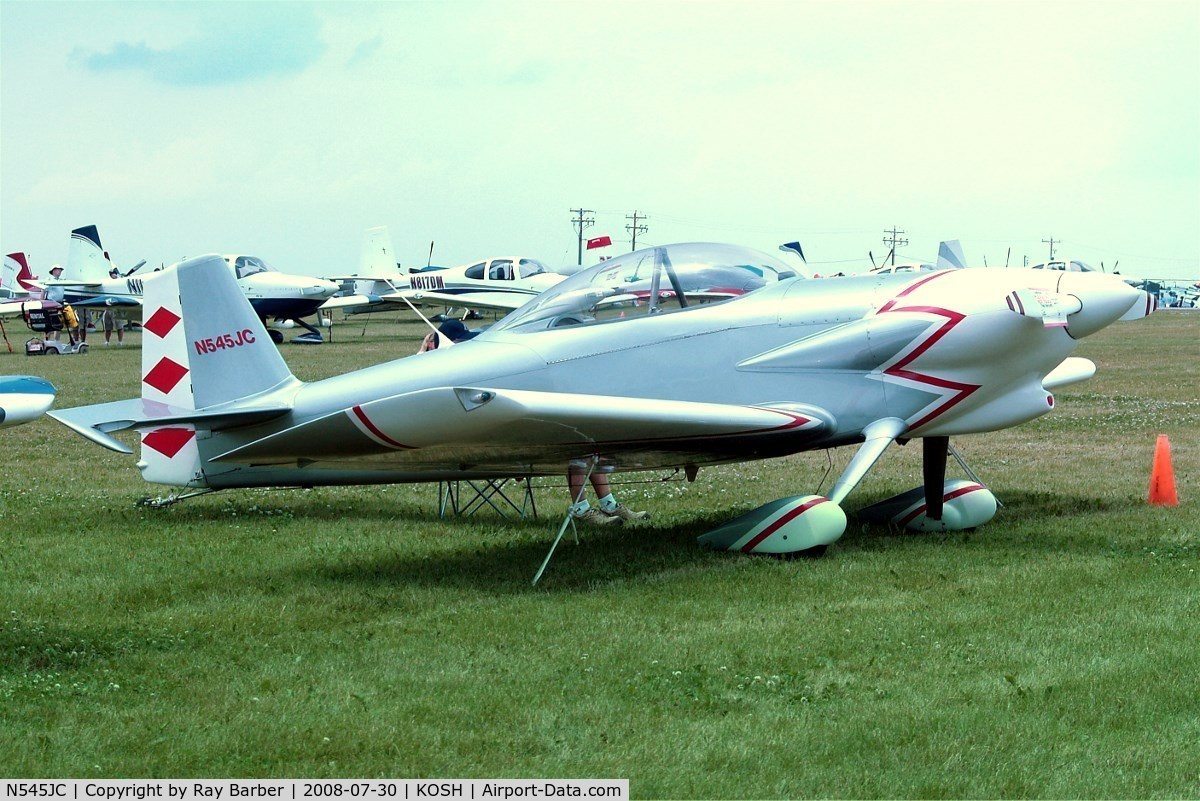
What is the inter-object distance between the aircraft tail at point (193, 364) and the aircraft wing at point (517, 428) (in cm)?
93

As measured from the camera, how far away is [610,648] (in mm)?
5973

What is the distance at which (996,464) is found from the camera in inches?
482

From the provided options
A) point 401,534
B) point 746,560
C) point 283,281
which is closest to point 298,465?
point 401,534

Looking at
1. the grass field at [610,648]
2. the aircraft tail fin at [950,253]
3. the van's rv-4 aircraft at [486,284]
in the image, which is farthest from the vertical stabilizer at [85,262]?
the grass field at [610,648]

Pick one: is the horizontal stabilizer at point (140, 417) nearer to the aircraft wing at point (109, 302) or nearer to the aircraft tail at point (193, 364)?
the aircraft tail at point (193, 364)

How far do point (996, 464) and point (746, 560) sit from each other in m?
5.13

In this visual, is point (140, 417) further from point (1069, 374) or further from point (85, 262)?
point (85, 262)

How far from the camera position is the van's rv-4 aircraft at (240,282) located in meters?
39.4

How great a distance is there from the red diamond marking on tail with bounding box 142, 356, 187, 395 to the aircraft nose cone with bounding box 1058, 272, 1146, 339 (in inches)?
242

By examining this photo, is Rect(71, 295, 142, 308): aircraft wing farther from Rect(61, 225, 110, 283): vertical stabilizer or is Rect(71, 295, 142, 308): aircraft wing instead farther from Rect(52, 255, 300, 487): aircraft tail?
Rect(52, 255, 300, 487): aircraft tail

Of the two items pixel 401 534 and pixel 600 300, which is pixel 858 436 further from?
pixel 401 534

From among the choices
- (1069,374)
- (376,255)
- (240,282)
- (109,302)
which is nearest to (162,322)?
(1069,374)

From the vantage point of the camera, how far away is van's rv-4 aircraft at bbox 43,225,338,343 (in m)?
39.4
